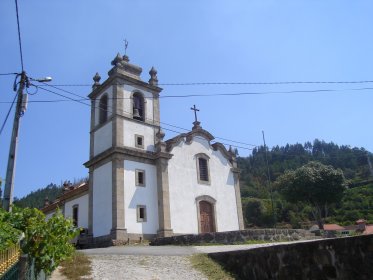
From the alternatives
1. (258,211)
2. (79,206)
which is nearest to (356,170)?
(258,211)

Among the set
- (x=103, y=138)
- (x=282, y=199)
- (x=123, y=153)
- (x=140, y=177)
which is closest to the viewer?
(x=123, y=153)

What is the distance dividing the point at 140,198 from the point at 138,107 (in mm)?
7032

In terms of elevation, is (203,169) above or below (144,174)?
above

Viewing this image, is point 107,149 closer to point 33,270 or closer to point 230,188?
point 230,188

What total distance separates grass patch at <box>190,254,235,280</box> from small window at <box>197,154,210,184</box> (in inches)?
544

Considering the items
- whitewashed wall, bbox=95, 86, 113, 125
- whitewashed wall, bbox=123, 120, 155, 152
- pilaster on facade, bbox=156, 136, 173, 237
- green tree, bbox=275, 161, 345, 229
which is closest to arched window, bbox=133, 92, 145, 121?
whitewashed wall, bbox=123, 120, 155, 152

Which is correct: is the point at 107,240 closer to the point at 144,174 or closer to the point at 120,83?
the point at 144,174

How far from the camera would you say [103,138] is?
26.4 metres

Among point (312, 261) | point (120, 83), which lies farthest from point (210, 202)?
point (312, 261)

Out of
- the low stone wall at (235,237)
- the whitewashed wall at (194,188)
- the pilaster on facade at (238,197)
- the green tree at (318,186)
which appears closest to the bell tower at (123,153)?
the whitewashed wall at (194,188)

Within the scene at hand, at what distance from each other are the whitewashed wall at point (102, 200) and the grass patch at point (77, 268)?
35.1 ft

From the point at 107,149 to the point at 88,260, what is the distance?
1270 centimetres

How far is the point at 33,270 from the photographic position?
7992mm

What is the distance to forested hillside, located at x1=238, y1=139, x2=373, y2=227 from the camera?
65938 millimetres
